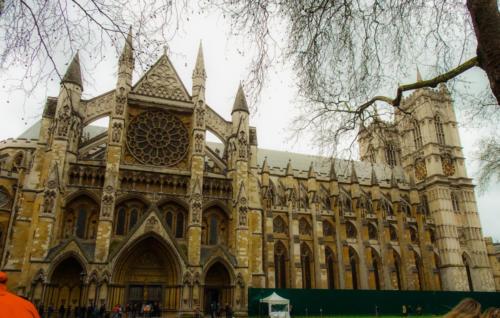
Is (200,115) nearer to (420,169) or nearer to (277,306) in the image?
(277,306)

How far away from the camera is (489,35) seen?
5.35 metres

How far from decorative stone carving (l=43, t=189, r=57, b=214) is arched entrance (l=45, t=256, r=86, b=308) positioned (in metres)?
3.23

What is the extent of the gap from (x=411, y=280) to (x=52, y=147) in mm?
A: 36829

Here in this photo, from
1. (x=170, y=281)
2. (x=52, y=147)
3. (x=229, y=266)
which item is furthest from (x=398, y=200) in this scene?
(x=52, y=147)

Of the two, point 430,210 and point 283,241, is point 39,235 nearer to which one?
point 283,241

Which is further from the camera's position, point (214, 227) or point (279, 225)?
point (279, 225)

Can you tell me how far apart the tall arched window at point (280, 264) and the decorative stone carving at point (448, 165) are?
25.2 metres

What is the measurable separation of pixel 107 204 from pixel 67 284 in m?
5.39

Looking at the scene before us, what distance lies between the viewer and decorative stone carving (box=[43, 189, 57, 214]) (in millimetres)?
24219

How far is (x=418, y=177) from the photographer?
5231 cm

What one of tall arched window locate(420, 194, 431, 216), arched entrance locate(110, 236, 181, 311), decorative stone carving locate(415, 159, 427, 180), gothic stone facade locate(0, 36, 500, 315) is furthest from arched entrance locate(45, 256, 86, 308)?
decorative stone carving locate(415, 159, 427, 180)

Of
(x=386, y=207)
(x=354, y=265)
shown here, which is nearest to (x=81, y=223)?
(x=354, y=265)

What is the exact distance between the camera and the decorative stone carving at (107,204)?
2537 centimetres

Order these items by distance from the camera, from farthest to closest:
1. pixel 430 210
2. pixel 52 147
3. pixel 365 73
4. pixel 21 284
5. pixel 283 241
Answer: pixel 430 210
pixel 283 241
pixel 52 147
pixel 21 284
pixel 365 73
